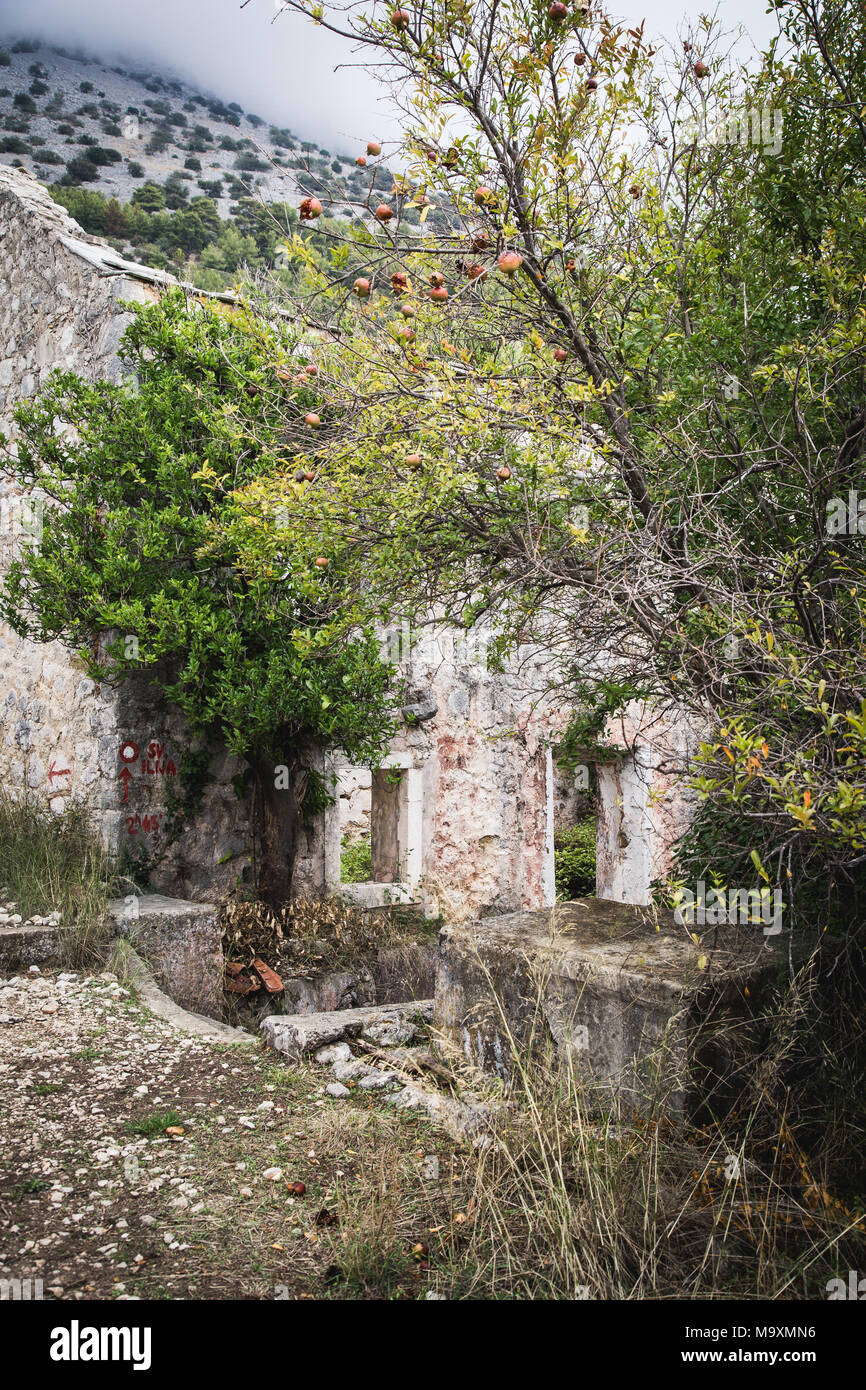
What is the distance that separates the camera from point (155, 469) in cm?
579

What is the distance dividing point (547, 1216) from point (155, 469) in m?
4.94

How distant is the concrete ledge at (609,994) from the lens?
9.95ft

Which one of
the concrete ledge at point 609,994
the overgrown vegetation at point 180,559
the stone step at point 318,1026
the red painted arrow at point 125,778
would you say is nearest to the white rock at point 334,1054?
the stone step at point 318,1026

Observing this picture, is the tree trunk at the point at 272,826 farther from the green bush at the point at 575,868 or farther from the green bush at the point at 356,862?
the green bush at the point at 575,868

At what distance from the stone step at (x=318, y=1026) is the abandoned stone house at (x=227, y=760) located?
174 cm

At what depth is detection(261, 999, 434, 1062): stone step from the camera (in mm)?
4402

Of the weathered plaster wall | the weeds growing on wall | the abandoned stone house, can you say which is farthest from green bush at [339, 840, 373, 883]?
the weeds growing on wall

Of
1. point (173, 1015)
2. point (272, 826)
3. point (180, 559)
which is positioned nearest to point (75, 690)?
point (180, 559)

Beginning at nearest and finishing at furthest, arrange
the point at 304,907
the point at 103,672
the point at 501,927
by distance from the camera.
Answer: the point at 501,927, the point at 103,672, the point at 304,907

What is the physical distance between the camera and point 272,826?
677cm

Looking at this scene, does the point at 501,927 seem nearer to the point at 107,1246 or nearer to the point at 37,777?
the point at 107,1246

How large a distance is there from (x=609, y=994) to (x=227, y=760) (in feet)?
13.3

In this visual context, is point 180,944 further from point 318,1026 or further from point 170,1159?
point 170,1159

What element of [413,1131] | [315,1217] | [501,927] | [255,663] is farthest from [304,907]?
[315,1217]
